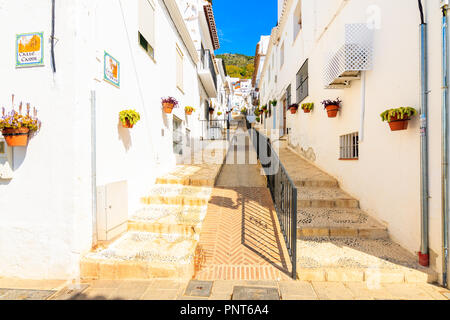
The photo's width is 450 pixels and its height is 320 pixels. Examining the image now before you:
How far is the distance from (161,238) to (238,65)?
5621 cm

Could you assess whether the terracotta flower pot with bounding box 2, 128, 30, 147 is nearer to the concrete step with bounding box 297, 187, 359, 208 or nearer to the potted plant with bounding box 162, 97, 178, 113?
the potted plant with bounding box 162, 97, 178, 113

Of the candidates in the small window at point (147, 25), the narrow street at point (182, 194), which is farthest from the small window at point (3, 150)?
the small window at point (147, 25)

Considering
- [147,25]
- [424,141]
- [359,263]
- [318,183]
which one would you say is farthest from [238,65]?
[359,263]

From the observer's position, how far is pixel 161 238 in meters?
3.76

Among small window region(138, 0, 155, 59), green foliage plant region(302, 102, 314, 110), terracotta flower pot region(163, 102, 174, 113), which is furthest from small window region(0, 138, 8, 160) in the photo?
green foliage plant region(302, 102, 314, 110)

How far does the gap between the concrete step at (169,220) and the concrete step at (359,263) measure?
5.83 feet

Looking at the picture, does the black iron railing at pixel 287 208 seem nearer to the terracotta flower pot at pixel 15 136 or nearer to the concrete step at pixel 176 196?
the concrete step at pixel 176 196

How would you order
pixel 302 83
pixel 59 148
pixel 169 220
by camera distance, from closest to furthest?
pixel 59 148, pixel 169 220, pixel 302 83

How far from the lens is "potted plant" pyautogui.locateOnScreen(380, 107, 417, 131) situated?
3203 mm

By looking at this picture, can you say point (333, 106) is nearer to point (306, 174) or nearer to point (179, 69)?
point (306, 174)

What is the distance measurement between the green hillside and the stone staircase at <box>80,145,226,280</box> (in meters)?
47.9

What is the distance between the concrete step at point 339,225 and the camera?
150 inches

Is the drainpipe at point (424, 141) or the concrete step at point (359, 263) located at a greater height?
the drainpipe at point (424, 141)

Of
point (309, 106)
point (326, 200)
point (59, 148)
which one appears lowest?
point (326, 200)
